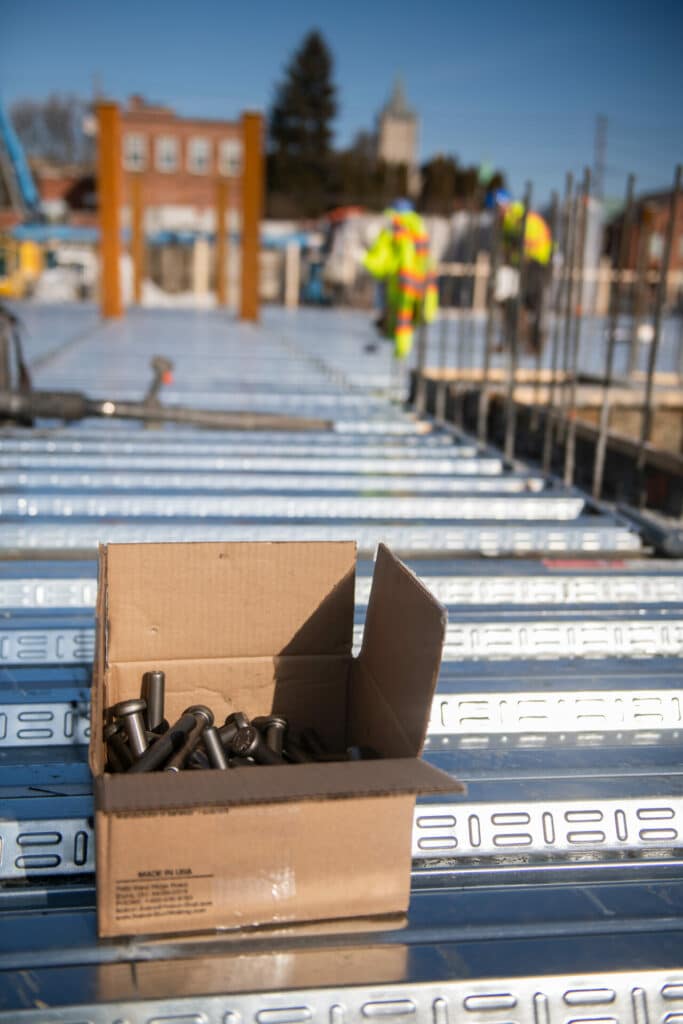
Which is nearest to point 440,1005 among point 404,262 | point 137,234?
point 404,262

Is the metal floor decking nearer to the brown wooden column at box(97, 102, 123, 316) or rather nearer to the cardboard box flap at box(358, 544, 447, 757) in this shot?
the cardboard box flap at box(358, 544, 447, 757)

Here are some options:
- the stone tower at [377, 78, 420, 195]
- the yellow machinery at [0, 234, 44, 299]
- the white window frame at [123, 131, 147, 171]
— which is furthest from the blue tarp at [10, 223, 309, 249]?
the stone tower at [377, 78, 420, 195]

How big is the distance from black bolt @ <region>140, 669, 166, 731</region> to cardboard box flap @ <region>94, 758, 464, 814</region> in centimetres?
50

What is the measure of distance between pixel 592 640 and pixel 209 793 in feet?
5.67

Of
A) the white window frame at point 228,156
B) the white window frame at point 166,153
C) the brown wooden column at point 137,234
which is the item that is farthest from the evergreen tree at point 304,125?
the brown wooden column at point 137,234

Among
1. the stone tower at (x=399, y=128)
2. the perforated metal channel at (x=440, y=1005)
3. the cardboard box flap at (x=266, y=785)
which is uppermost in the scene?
the stone tower at (x=399, y=128)

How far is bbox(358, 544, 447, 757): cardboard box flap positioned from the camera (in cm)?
180

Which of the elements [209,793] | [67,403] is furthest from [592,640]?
[67,403]

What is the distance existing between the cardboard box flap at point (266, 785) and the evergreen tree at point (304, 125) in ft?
168

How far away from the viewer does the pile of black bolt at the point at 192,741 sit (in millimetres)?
1986

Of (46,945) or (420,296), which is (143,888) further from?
(420,296)

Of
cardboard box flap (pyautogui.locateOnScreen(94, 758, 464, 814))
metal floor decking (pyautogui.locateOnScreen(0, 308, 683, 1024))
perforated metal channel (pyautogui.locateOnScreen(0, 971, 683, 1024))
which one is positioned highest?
cardboard box flap (pyautogui.locateOnScreen(94, 758, 464, 814))

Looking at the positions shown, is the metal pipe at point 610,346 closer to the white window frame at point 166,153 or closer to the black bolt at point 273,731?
the black bolt at point 273,731

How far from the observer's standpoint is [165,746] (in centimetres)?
198
